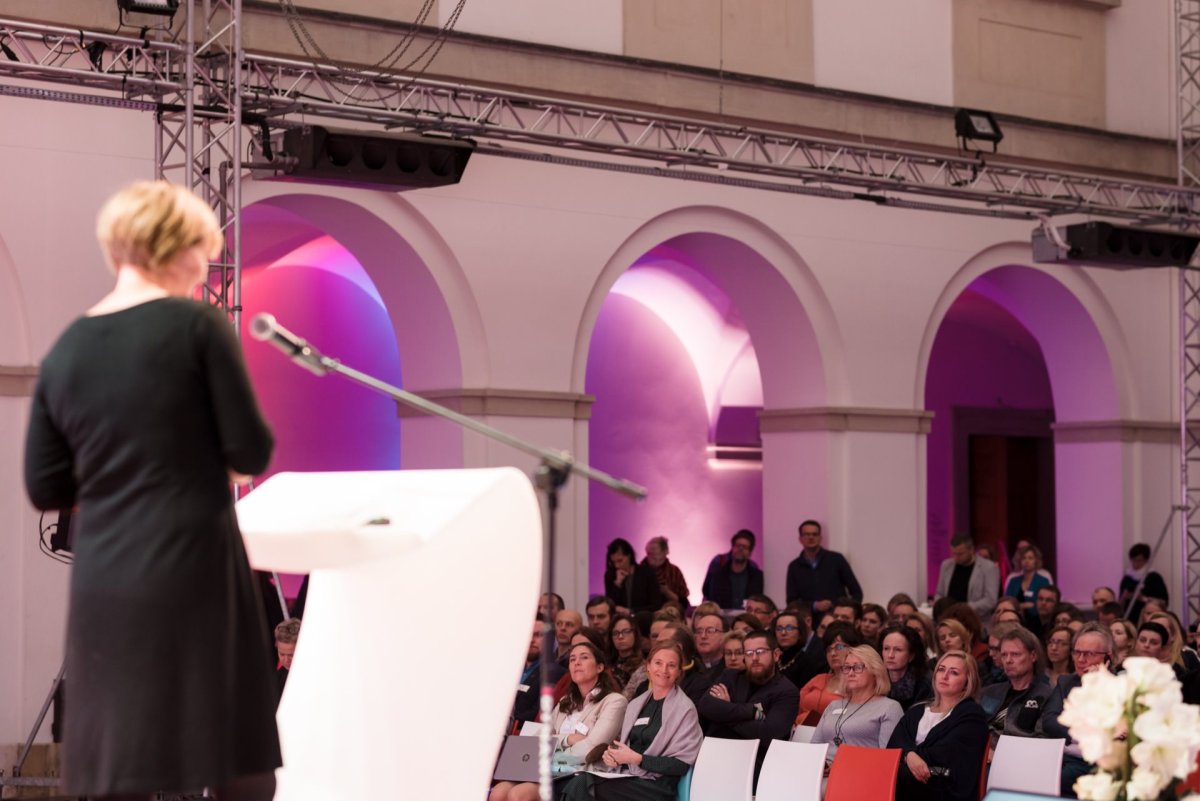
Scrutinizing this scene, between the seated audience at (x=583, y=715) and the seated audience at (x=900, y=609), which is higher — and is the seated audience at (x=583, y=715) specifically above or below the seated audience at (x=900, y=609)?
below

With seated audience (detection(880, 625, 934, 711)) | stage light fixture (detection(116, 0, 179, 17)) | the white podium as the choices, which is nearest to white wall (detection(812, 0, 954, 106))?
stage light fixture (detection(116, 0, 179, 17))

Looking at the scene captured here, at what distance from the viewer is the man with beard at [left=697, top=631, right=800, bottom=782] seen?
7473mm

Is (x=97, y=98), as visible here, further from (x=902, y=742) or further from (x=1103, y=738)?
(x=1103, y=738)

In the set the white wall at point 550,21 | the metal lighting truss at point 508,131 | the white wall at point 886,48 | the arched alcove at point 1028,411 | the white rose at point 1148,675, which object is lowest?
the white rose at point 1148,675

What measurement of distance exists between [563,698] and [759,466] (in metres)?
8.48

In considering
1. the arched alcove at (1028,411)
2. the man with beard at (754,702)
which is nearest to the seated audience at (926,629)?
the man with beard at (754,702)

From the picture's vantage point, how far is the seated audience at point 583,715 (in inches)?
297

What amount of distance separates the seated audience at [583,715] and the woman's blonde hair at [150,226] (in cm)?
499

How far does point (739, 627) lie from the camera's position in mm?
8656

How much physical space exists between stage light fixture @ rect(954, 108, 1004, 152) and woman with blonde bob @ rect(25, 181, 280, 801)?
37.4ft

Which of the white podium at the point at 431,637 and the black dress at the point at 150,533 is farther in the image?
the white podium at the point at 431,637

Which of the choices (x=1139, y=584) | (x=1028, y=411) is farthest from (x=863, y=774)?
(x=1028, y=411)

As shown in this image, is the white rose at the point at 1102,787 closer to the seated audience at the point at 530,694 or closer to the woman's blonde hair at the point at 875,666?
the woman's blonde hair at the point at 875,666

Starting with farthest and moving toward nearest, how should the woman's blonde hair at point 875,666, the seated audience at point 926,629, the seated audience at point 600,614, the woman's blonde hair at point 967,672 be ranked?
the seated audience at point 600,614 → the seated audience at point 926,629 → the woman's blonde hair at point 875,666 → the woman's blonde hair at point 967,672
